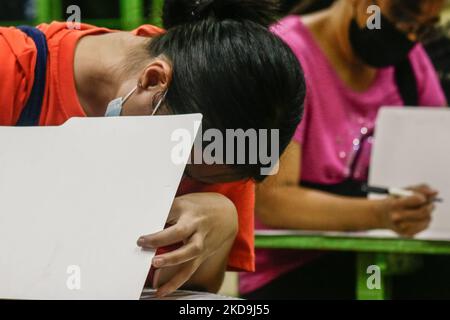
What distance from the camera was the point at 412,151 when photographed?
1481 millimetres

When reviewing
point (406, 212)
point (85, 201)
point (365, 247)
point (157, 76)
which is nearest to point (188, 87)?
point (157, 76)

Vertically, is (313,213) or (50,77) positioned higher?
(50,77)

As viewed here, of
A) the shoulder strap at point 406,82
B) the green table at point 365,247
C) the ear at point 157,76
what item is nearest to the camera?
the ear at point 157,76

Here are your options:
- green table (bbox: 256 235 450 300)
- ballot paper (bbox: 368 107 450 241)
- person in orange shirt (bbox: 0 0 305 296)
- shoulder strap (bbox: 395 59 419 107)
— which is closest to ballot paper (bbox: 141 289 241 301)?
person in orange shirt (bbox: 0 0 305 296)

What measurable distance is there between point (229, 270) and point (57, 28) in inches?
14.2

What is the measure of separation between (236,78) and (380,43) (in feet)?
2.73

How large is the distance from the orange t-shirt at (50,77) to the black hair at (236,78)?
9 cm

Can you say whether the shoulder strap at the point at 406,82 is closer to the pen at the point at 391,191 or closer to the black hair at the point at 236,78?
the pen at the point at 391,191

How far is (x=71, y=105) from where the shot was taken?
825mm

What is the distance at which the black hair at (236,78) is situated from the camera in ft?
2.36

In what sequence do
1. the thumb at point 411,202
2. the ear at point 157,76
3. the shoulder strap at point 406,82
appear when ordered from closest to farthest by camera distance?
the ear at point 157,76 < the thumb at point 411,202 < the shoulder strap at point 406,82

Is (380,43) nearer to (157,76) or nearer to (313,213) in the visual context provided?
(313,213)

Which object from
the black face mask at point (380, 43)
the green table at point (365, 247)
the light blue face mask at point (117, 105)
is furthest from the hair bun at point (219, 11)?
the black face mask at point (380, 43)
